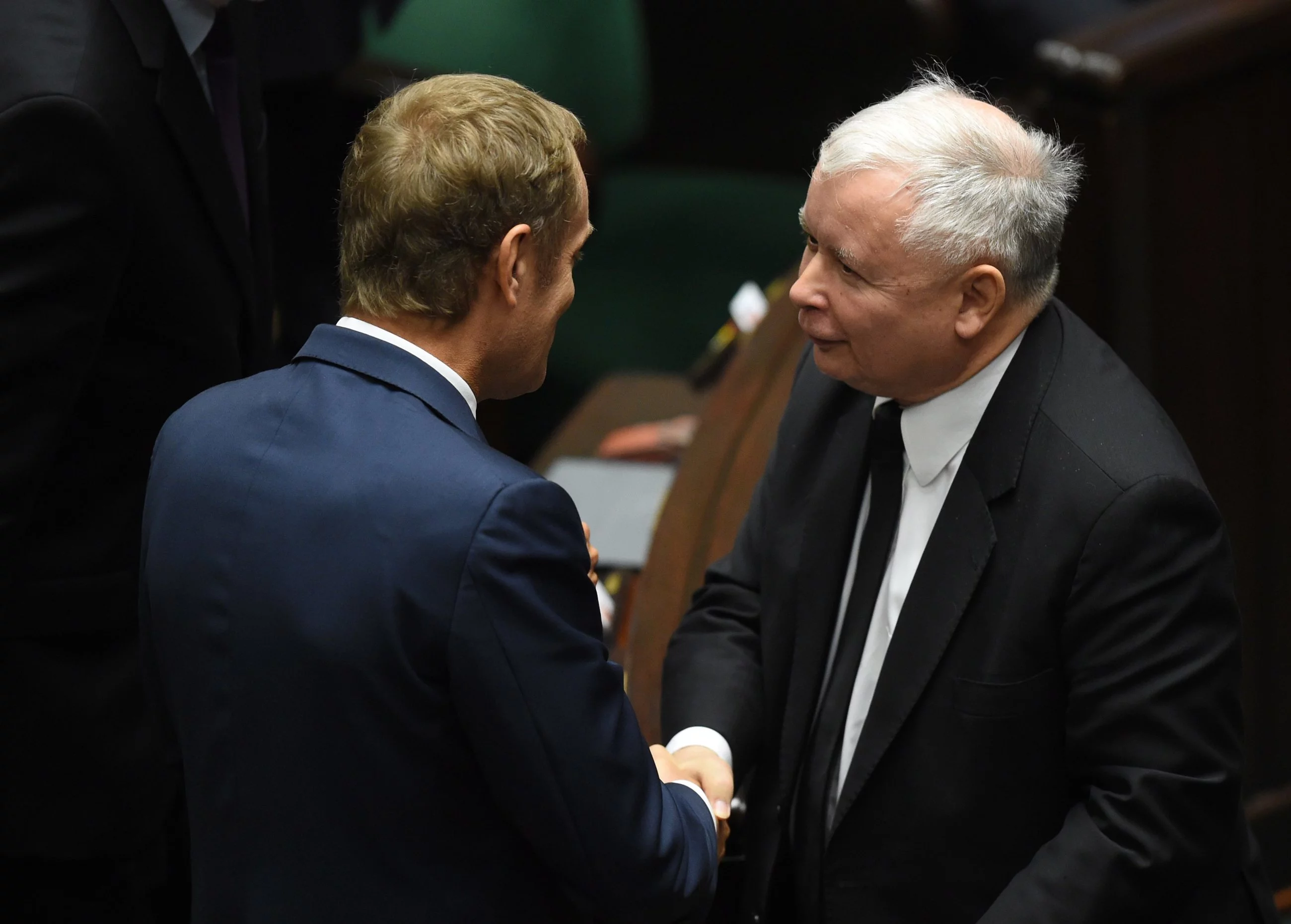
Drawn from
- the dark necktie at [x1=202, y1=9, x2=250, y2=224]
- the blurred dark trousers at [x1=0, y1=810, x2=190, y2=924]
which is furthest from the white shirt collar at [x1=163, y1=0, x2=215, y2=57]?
the blurred dark trousers at [x1=0, y1=810, x2=190, y2=924]

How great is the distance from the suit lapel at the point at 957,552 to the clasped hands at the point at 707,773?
5.9 inches

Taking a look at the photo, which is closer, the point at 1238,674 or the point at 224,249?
the point at 1238,674

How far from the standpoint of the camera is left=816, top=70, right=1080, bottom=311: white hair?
1698mm

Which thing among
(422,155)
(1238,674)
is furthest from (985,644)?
(422,155)

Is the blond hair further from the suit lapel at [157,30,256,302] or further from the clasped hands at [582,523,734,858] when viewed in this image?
the suit lapel at [157,30,256,302]

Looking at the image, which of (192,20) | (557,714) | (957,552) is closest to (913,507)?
(957,552)

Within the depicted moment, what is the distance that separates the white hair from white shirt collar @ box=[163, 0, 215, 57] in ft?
3.34

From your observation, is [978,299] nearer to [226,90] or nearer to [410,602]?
[410,602]

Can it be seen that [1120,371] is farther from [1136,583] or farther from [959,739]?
[959,739]

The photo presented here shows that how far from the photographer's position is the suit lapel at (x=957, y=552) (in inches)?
68.8

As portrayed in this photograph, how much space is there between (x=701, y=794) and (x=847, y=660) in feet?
0.95

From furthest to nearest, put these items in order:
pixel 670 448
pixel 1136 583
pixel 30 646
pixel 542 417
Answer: pixel 542 417
pixel 670 448
pixel 30 646
pixel 1136 583

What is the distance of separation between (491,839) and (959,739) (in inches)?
23.2

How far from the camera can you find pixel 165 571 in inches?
57.7
